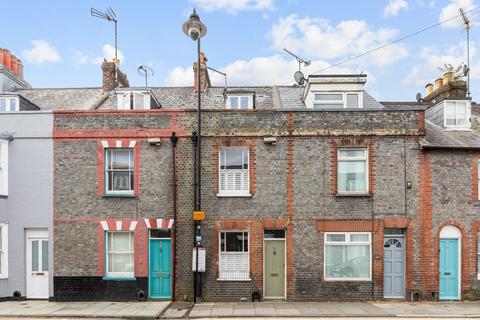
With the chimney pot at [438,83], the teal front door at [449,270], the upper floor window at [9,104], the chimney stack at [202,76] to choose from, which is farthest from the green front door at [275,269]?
the chimney pot at [438,83]

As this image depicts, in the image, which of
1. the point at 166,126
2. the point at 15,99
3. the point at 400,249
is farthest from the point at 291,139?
the point at 15,99

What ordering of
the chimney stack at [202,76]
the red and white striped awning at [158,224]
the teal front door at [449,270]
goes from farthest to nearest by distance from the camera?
the chimney stack at [202,76] < the red and white striped awning at [158,224] < the teal front door at [449,270]

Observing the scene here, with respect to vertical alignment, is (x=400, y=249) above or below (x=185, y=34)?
below

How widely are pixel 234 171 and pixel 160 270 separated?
15.2 ft

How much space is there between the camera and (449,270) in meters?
15.1

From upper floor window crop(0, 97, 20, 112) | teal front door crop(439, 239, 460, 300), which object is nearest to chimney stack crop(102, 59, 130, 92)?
upper floor window crop(0, 97, 20, 112)

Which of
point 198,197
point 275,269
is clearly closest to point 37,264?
point 198,197

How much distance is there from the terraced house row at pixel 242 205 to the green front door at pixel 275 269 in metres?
0.04

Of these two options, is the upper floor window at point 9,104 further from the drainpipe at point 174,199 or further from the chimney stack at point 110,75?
the drainpipe at point 174,199

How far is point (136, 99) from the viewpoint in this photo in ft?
58.1

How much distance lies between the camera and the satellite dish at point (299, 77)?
22.1 metres

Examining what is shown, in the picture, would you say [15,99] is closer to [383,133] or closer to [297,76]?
[297,76]

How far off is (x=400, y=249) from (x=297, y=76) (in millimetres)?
10993

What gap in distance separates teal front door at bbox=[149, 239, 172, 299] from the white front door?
4.01 meters
